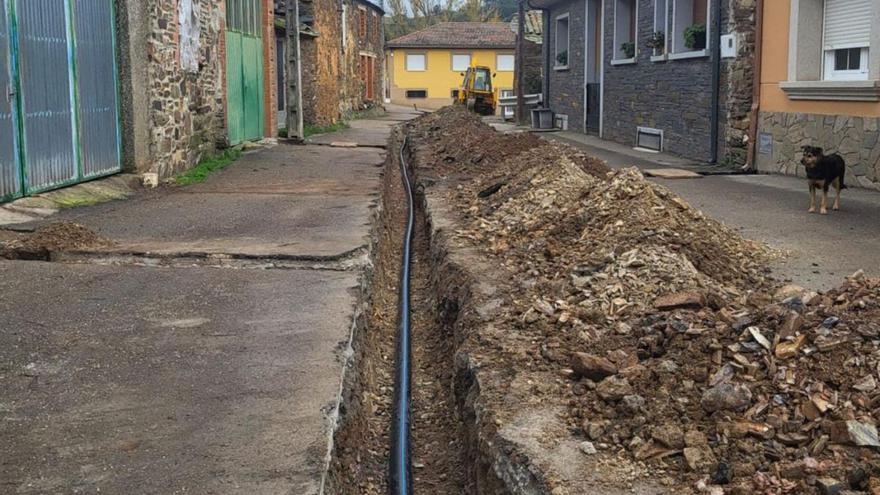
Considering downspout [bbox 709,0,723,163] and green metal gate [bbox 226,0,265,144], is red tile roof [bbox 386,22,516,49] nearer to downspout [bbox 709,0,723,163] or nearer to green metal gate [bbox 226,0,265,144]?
green metal gate [bbox 226,0,265,144]

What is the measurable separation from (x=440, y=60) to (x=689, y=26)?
142 ft

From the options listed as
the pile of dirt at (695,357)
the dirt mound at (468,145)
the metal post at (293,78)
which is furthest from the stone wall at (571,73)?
the pile of dirt at (695,357)

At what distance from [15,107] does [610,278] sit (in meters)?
6.05

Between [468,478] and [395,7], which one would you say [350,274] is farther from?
[395,7]

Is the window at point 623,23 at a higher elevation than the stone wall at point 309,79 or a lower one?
higher

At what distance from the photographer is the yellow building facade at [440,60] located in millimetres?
59719

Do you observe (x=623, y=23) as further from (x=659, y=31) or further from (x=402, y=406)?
(x=402, y=406)

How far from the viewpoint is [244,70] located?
17.7 m

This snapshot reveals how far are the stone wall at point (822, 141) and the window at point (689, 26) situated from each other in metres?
3.19

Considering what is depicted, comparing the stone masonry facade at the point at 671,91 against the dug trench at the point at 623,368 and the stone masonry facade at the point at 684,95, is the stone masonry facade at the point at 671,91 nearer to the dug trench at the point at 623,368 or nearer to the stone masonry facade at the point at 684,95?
the stone masonry facade at the point at 684,95

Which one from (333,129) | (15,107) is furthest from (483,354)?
(333,129)

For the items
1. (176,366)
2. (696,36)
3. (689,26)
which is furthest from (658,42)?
(176,366)

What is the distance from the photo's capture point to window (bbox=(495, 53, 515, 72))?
6019 centimetres

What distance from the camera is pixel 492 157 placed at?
14.4m
